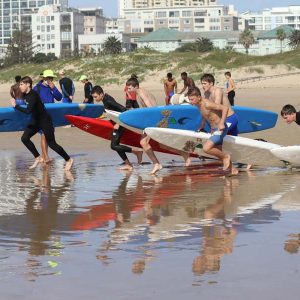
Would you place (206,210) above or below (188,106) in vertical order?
below

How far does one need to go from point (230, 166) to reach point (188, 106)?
190 cm

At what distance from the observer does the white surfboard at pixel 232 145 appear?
1183 centimetres

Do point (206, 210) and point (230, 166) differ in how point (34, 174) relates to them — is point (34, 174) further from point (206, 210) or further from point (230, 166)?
point (206, 210)

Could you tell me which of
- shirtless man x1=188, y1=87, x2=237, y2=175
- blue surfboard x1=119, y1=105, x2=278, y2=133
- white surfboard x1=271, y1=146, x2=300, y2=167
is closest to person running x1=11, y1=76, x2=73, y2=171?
blue surfboard x1=119, y1=105, x2=278, y2=133

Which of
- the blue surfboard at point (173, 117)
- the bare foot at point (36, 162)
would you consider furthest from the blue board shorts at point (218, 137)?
the bare foot at point (36, 162)

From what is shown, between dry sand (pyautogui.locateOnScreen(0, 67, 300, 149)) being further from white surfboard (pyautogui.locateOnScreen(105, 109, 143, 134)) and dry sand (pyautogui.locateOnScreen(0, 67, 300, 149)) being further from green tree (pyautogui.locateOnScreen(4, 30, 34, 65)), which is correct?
green tree (pyautogui.locateOnScreen(4, 30, 34, 65))

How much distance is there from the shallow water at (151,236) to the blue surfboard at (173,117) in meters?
1.21

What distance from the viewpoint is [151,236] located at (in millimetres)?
7160

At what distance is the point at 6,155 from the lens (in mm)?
15477

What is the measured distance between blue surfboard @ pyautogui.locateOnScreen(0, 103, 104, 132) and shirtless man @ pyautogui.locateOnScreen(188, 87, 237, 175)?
4.64 m

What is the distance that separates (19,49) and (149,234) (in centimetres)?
12816

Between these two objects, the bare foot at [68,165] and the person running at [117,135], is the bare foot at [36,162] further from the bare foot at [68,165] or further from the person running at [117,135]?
the person running at [117,135]

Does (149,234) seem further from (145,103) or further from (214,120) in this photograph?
(145,103)

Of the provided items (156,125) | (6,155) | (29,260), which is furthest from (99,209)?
(6,155)
